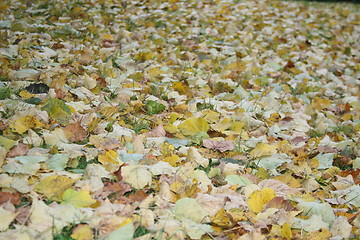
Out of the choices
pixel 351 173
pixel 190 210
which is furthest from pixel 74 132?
pixel 351 173

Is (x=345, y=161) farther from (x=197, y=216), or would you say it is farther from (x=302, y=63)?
(x=302, y=63)

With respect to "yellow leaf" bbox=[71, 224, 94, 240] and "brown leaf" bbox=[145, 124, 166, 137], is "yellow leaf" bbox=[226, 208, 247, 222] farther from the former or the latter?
"brown leaf" bbox=[145, 124, 166, 137]

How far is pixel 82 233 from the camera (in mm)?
1306

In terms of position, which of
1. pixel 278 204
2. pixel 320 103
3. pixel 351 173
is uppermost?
pixel 278 204

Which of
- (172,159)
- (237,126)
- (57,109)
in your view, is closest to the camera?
(172,159)

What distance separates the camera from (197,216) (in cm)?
148

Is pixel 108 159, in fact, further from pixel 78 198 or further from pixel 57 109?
pixel 57 109

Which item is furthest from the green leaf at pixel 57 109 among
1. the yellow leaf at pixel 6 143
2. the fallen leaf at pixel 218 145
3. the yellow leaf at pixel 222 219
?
the yellow leaf at pixel 222 219

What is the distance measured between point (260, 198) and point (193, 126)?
0.69 metres

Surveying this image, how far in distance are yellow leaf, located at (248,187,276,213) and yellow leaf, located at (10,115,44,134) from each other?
1049 millimetres

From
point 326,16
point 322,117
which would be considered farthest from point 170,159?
point 326,16

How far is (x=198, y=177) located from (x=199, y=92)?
1.19m

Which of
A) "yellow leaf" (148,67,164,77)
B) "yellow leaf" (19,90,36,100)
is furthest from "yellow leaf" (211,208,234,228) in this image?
"yellow leaf" (148,67,164,77)

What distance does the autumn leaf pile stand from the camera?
1.46 meters
